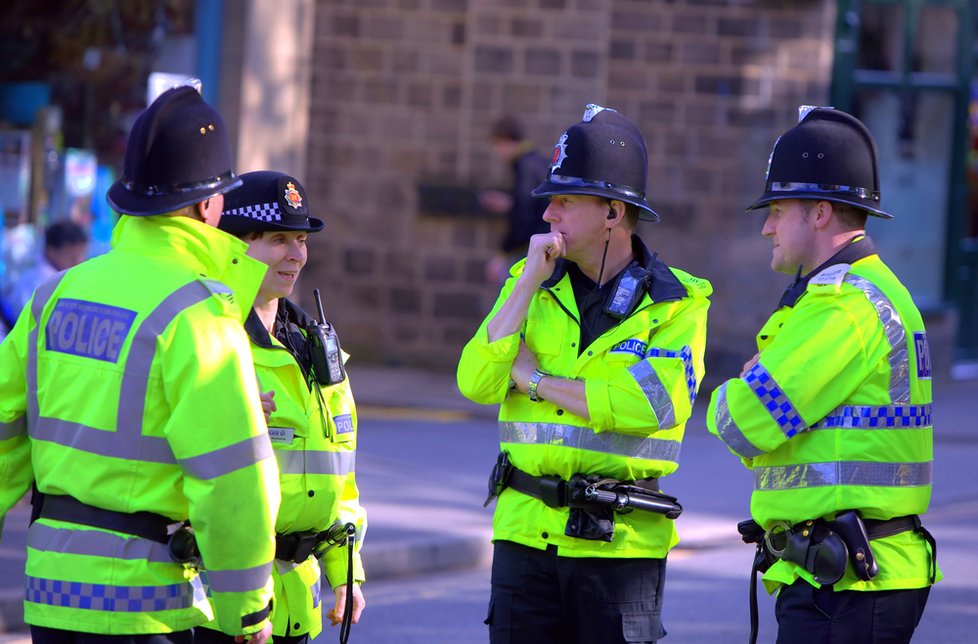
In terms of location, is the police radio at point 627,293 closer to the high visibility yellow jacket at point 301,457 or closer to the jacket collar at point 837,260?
the jacket collar at point 837,260

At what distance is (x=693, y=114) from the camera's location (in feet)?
41.6

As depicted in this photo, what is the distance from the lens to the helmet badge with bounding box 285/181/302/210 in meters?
4.11

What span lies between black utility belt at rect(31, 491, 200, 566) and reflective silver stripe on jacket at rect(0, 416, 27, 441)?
0.20 meters

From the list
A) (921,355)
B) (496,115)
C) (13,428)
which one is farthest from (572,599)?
(496,115)

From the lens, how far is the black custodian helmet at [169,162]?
3.35 metres

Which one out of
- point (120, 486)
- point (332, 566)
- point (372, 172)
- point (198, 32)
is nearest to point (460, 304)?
point (372, 172)

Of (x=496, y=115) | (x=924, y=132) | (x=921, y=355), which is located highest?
(x=924, y=132)

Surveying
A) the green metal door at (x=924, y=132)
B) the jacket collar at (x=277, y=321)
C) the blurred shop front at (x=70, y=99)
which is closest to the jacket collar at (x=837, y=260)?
the jacket collar at (x=277, y=321)

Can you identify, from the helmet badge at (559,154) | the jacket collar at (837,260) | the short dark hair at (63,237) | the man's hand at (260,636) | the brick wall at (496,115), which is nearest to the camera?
the man's hand at (260,636)

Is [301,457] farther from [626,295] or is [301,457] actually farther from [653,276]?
[653,276]

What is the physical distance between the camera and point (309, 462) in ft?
12.9

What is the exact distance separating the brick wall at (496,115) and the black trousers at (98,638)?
30.8 ft

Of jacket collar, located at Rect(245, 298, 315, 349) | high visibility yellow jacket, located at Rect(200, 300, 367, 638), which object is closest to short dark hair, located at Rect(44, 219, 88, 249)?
jacket collar, located at Rect(245, 298, 315, 349)

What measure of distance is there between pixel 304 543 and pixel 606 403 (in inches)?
36.4
